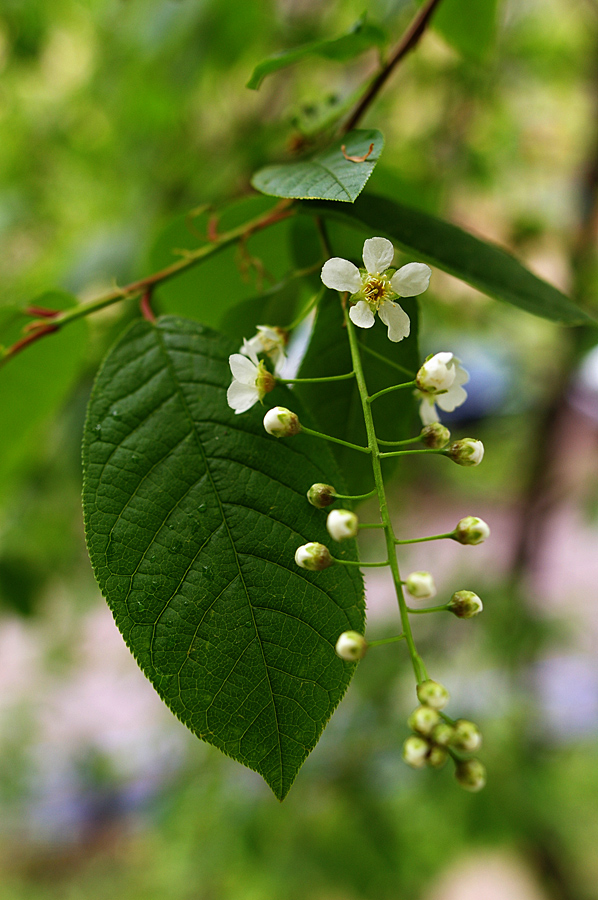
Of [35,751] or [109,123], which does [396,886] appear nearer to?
[35,751]

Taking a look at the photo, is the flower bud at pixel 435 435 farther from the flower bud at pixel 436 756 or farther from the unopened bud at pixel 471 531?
the flower bud at pixel 436 756

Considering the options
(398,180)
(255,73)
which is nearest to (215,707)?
(255,73)

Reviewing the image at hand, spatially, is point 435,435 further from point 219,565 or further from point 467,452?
point 219,565

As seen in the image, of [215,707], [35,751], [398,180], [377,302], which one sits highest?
[398,180]

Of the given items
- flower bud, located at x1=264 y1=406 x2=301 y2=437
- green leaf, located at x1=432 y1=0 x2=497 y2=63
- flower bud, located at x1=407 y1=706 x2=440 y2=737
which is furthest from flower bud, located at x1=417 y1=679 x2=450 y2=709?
green leaf, located at x1=432 y1=0 x2=497 y2=63

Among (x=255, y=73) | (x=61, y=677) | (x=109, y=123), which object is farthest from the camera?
(x=61, y=677)

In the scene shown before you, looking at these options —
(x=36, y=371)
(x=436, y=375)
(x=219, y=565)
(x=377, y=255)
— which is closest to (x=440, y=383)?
(x=436, y=375)

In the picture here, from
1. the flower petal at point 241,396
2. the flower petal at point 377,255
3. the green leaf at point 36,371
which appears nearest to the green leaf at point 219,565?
the flower petal at point 241,396
